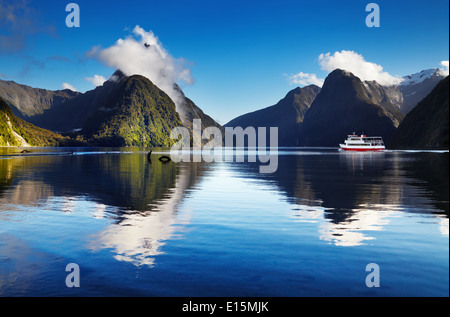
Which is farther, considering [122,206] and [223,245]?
[122,206]

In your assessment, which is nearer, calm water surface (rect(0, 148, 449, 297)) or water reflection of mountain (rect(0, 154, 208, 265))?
calm water surface (rect(0, 148, 449, 297))

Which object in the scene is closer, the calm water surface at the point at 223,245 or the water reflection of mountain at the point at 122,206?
the calm water surface at the point at 223,245

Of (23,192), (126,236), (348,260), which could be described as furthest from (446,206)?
(23,192)

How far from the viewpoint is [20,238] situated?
677 inches

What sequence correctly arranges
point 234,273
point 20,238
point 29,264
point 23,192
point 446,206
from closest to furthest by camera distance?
point 234,273 < point 29,264 < point 20,238 < point 446,206 < point 23,192

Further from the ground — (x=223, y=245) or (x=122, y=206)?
(x=122, y=206)

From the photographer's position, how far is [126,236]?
17438mm

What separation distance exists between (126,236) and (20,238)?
16.8 ft

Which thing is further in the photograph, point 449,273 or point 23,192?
point 23,192
